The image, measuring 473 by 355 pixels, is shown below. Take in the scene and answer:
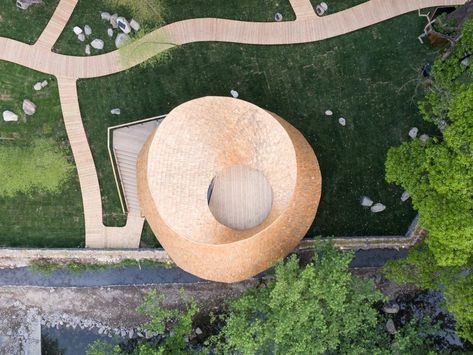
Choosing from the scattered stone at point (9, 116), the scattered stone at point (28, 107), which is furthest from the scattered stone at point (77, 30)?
the scattered stone at point (9, 116)

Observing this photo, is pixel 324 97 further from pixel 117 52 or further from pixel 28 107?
pixel 28 107

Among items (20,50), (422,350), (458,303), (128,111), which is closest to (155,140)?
(128,111)

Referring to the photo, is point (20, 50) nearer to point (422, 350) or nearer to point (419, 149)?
point (419, 149)

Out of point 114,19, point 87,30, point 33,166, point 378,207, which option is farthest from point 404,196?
point 33,166

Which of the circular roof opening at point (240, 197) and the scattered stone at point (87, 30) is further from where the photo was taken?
the scattered stone at point (87, 30)

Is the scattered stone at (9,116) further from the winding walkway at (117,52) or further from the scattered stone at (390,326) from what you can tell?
the scattered stone at (390,326)
